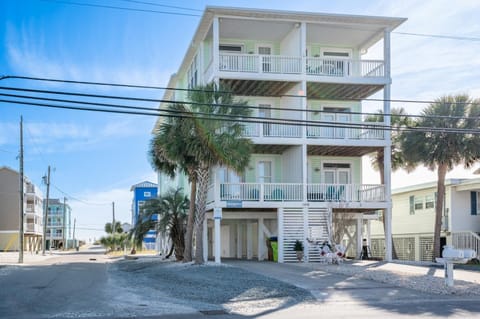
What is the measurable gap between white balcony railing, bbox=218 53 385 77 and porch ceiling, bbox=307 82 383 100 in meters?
0.66

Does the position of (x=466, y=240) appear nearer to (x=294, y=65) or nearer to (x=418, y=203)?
(x=418, y=203)

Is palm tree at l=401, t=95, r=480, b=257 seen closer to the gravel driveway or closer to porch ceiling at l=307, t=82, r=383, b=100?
porch ceiling at l=307, t=82, r=383, b=100

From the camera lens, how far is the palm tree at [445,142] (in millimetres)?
31812

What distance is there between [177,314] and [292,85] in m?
19.8

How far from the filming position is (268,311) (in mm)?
14508

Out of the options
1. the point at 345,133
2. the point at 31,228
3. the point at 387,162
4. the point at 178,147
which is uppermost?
the point at 345,133

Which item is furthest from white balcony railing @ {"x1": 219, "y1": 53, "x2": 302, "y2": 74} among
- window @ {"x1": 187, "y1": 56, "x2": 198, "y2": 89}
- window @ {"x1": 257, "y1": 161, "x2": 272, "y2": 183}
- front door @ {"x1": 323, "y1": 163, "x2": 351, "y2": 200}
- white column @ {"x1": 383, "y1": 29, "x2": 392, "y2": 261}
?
front door @ {"x1": 323, "y1": 163, "x2": 351, "y2": 200}

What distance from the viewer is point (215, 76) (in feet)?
97.8

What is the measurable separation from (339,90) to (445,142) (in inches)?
242

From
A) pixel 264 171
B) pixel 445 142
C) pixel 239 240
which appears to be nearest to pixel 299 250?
pixel 264 171

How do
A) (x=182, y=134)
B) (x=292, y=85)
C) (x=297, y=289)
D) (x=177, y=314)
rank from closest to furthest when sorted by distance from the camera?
(x=177, y=314) → (x=297, y=289) → (x=182, y=134) → (x=292, y=85)

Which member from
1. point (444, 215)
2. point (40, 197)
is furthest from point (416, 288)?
point (40, 197)

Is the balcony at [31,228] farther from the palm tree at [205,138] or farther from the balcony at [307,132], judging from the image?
the palm tree at [205,138]

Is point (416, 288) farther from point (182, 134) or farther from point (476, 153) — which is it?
point (476, 153)
